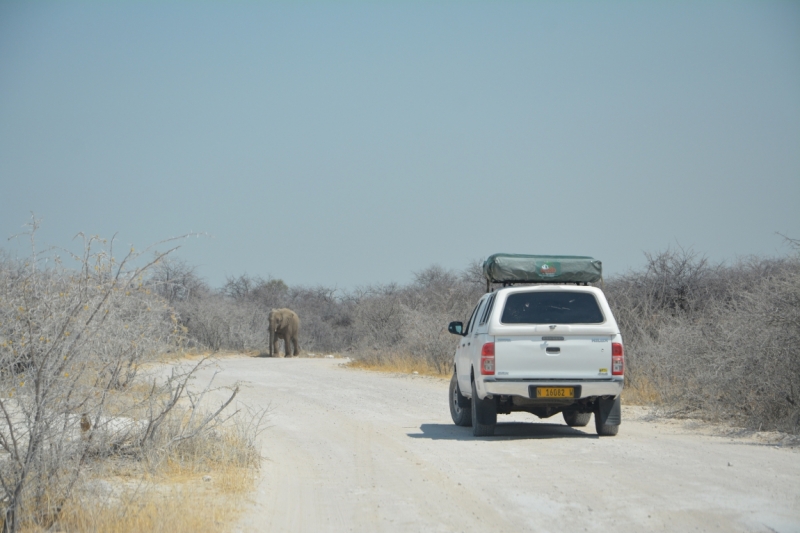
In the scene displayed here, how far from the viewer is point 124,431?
312 inches

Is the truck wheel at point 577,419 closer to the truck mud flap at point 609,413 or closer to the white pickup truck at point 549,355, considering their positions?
the white pickup truck at point 549,355

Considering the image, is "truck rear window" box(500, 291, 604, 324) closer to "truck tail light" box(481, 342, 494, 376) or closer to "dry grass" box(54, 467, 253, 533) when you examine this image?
"truck tail light" box(481, 342, 494, 376)

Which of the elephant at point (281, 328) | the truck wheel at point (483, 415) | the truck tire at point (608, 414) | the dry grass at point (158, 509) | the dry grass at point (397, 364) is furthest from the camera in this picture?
the elephant at point (281, 328)

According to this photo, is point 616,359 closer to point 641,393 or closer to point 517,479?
point 517,479

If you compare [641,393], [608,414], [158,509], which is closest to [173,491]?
[158,509]

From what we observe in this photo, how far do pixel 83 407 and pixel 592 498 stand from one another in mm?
4148

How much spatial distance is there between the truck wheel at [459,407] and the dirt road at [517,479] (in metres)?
0.17

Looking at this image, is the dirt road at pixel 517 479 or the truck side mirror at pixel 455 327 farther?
the truck side mirror at pixel 455 327

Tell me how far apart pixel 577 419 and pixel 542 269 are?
242 cm

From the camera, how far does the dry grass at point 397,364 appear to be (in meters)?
24.4

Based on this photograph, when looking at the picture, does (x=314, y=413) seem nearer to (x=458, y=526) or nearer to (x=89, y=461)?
(x=89, y=461)

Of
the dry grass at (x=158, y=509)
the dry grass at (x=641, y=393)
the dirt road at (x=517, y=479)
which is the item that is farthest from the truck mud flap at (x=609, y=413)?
the dry grass at (x=158, y=509)

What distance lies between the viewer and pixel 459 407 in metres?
12.3

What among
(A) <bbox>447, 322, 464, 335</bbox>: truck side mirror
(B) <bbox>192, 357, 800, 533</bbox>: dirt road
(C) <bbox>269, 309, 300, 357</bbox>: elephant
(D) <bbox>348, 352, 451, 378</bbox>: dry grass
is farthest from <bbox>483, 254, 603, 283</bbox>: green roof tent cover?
(C) <bbox>269, 309, 300, 357</bbox>: elephant
